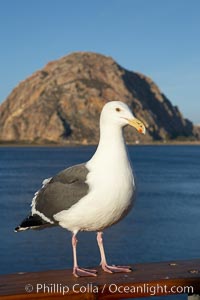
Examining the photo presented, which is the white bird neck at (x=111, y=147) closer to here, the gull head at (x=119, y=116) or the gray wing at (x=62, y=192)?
the gull head at (x=119, y=116)

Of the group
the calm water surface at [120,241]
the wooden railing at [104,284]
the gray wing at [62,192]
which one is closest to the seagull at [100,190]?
the gray wing at [62,192]

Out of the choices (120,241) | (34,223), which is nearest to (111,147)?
(34,223)

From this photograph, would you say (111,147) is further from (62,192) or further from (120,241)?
(120,241)

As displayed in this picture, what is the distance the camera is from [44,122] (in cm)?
19312

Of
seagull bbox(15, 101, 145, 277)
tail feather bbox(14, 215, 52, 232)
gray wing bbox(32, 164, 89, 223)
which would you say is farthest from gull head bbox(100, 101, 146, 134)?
tail feather bbox(14, 215, 52, 232)

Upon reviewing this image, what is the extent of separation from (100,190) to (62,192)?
38 cm

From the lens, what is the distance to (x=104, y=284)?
3.34 meters

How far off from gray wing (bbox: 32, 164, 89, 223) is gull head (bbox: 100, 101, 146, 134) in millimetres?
391

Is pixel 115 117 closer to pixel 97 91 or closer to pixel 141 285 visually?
pixel 141 285

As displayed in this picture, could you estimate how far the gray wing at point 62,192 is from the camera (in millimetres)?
3828

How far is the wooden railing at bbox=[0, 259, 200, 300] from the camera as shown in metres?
3.18

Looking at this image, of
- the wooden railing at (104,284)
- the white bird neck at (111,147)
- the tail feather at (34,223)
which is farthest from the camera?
the tail feather at (34,223)

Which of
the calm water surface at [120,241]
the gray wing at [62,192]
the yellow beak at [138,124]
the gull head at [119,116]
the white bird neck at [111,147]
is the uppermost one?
the gull head at [119,116]

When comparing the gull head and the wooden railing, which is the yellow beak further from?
the wooden railing
